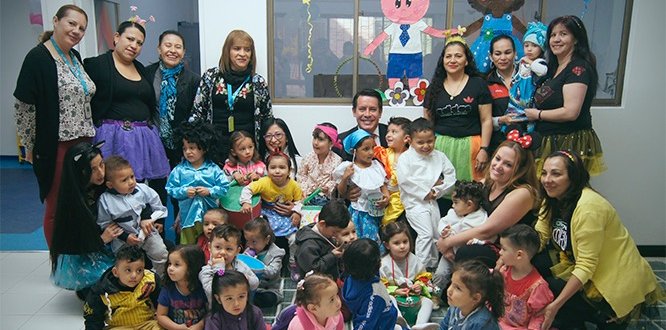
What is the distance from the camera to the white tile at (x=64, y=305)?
3.07 meters

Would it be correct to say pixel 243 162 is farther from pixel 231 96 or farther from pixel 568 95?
pixel 568 95

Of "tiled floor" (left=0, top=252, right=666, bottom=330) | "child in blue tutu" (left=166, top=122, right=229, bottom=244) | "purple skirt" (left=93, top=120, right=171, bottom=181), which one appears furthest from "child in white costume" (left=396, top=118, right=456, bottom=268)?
"purple skirt" (left=93, top=120, right=171, bottom=181)

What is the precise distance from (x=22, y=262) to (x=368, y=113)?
2750 millimetres

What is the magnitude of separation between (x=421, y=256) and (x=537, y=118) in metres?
1.15

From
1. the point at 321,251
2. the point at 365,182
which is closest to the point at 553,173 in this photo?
the point at 365,182

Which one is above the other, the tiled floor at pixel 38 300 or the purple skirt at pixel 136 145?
the purple skirt at pixel 136 145

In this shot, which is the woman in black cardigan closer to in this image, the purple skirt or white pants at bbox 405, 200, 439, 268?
the purple skirt

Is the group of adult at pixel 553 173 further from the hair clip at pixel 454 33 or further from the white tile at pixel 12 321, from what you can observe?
the white tile at pixel 12 321

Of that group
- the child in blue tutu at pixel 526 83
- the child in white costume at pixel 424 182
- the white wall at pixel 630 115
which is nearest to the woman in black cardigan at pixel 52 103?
the white wall at pixel 630 115

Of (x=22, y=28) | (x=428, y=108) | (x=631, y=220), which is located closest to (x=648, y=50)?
(x=631, y=220)

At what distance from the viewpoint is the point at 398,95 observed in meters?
4.08

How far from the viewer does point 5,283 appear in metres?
3.45

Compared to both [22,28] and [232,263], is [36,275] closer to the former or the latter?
[232,263]

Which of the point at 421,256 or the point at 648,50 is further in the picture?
the point at 648,50
